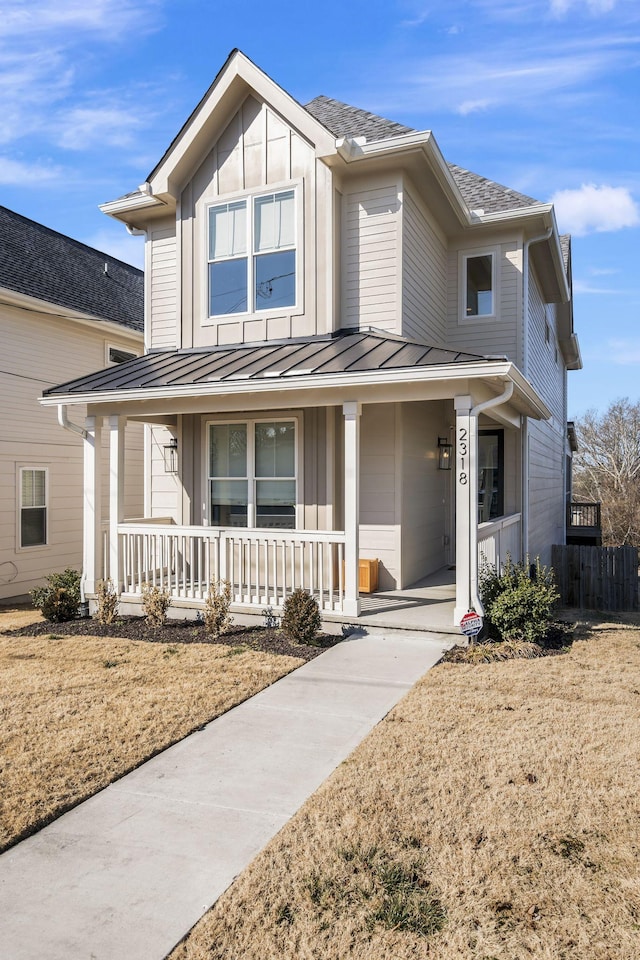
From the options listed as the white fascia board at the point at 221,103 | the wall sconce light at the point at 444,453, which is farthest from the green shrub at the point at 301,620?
the white fascia board at the point at 221,103

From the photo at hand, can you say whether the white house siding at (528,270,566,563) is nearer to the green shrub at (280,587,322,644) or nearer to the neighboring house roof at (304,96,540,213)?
the neighboring house roof at (304,96,540,213)

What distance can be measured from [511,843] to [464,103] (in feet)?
41.6

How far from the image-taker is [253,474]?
9.77 metres

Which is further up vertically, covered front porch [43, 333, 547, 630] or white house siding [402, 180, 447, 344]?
white house siding [402, 180, 447, 344]

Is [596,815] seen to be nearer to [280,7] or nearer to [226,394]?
[226,394]

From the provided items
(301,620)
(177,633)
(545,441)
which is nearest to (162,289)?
(177,633)

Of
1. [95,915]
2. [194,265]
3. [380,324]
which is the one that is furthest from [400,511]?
[95,915]

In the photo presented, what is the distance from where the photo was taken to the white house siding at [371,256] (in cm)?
927

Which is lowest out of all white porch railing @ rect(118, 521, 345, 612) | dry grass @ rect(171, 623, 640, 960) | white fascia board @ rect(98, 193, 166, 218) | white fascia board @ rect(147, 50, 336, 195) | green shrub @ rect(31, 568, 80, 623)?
dry grass @ rect(171, 623, 640, 960)

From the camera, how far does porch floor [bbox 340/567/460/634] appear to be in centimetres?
748

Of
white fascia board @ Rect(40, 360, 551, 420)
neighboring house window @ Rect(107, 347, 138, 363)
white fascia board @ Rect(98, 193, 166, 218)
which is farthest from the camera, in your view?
neighboring house window @ Rect(107, 347, 138, 363)

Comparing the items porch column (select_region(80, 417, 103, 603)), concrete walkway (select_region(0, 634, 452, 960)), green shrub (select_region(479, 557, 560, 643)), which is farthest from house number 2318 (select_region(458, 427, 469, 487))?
porch column (select_region(80, 417, 103, 603))

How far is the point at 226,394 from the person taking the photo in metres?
8.23

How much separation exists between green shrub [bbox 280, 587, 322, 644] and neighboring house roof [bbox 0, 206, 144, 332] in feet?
28.5
